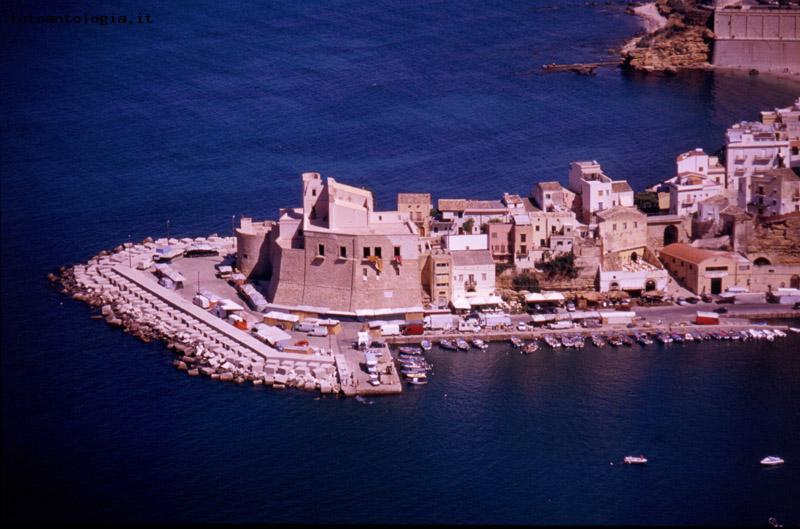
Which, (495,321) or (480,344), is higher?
(495,321)

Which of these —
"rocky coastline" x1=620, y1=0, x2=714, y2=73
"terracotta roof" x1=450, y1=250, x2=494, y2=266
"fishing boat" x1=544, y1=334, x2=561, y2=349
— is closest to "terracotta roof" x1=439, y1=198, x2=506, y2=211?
"terracotta roof" x1=450, y1=250, x2=494, y2=266

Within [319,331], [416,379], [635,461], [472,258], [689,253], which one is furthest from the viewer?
[689,253]

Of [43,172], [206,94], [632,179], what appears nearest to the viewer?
[43,172]

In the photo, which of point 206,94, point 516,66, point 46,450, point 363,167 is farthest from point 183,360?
point 516,66

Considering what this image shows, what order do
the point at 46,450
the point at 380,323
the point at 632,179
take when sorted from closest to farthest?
1. the point at 46,450
2. the point at 380,323
3. the point at 632,179

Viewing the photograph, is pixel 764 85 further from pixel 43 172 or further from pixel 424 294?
pixel 43 172

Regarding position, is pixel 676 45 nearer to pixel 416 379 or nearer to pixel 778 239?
pixel 778 239

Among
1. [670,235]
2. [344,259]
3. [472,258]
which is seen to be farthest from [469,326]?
[670,235]
